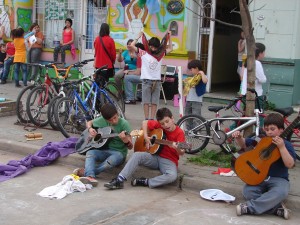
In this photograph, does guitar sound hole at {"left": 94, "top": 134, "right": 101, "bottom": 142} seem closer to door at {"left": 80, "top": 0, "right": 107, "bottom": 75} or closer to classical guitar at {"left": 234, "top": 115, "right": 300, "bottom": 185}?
classical guitar at {"left": 234, "top": 115, "right": 300, "bottom": 185}

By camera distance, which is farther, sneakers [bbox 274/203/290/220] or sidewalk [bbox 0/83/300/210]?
sidewalk [bbox 0/83/300/210]

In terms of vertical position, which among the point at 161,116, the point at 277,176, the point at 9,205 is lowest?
the point at 9,205

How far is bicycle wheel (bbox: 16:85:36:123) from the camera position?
29.0ft

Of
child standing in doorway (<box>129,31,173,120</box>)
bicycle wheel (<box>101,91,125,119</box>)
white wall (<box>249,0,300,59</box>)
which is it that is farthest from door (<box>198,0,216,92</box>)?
bicycle wheel (<box>101,91,125,119</box>)

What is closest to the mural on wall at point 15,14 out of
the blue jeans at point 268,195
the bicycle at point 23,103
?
the bicycle at point 23,103

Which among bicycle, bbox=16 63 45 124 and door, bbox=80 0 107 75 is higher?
door, bbox=80 0 107 75

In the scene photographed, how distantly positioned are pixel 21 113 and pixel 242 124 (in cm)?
426

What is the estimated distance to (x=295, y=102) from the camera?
1074cm

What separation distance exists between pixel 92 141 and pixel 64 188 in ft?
3.02

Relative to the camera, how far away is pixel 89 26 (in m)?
13.9

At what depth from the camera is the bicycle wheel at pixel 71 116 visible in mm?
8133

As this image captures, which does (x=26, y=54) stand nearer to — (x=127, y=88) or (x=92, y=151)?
(x=127, y=88)

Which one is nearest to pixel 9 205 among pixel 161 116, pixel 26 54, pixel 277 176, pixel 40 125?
pixel 161 116

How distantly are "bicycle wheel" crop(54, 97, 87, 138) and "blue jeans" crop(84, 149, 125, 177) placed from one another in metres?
1.69
